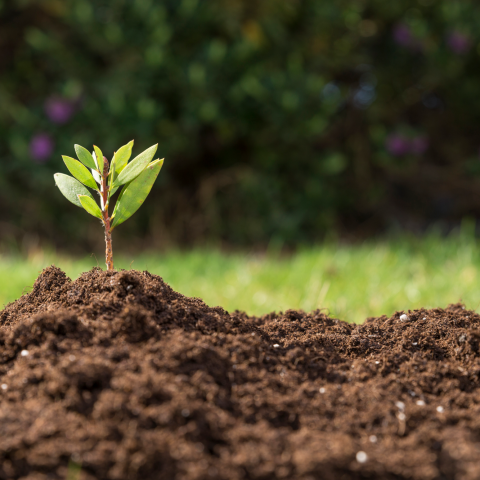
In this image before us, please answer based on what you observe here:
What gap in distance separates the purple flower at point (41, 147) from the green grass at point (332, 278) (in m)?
1.37

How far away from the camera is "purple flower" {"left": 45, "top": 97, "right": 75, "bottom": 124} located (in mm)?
4625

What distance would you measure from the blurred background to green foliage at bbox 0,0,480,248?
14 mm

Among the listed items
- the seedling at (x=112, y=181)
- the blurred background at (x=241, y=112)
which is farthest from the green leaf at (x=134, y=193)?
the blurred background at (x=241, y=112)

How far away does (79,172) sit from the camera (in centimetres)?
136

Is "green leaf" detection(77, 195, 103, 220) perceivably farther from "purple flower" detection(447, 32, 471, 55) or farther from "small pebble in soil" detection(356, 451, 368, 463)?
"purple flower" detection(447, 32, 471, 55)

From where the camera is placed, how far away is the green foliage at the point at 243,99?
173 inches

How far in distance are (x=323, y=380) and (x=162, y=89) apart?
3920mm

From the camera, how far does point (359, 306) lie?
7.40ft

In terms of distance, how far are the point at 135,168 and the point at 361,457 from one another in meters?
0.88

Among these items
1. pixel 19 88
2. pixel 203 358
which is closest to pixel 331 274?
pixel 203 358

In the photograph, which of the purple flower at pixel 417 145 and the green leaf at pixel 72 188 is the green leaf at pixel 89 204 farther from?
the purple flower at pixel 417 145

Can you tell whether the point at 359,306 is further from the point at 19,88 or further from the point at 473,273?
the point at 19,88

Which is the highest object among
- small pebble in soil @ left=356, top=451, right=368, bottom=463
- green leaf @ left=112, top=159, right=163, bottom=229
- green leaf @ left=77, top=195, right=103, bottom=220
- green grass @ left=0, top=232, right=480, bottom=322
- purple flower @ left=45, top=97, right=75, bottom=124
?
purple flower @ left=45, top=97, right=75, bottom=124

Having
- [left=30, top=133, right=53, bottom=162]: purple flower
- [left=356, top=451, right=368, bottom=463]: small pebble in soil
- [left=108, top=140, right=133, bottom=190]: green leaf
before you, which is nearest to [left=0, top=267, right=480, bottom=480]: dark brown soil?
A: [left=356, top=451, right=368, bottom=463]: small pebble in soil
